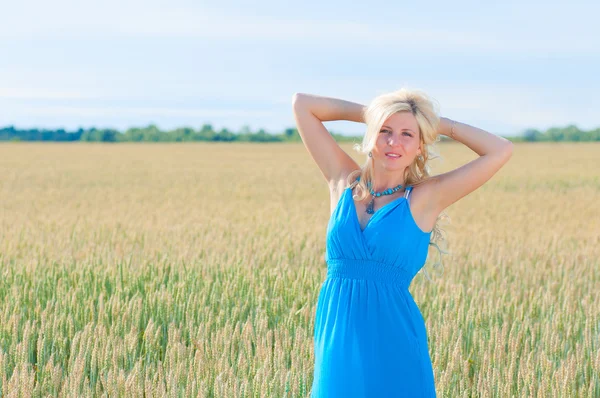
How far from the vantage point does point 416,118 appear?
2486mm

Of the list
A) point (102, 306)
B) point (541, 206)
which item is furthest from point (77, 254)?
point (541, 206)

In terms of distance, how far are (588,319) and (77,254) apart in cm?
416

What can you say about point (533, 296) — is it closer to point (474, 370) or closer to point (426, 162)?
point (474, 370)

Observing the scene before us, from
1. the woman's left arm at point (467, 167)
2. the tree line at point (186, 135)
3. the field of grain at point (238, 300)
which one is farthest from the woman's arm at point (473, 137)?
the tree line at point (186, 135)

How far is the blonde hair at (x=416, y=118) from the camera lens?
8.05ft

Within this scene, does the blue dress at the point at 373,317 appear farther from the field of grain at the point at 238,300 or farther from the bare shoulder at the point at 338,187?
the field of grain at the point at 238,300

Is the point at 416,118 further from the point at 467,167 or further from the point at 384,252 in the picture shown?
the point at 384,252

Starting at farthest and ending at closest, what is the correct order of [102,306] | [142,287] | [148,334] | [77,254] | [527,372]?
1. [77,254]
2. [142,287]
3. [102,306]
4. [148,334]
5. [527,372]

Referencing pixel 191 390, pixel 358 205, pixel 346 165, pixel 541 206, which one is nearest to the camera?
pixel 358 205

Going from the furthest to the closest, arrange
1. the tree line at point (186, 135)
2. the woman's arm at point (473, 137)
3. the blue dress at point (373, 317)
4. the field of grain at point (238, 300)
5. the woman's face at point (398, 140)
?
1. the tree line at point (186, 135)
2. the field of grain at point (238, 300)
3. the woman's arm at point (473, 137)
4. the woman's face at point (398, 140)
5. the blue dress at point (373, 317)

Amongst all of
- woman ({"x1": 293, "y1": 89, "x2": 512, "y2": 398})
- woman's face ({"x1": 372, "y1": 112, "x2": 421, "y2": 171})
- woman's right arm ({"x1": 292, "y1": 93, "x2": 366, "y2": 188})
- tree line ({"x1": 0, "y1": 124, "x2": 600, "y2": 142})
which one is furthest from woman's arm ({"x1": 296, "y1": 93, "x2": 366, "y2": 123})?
tree line ({"x1": 0, "y1": 124, "x2": 600, "y2": 142})

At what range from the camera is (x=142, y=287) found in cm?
521

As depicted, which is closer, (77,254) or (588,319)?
(588,319)

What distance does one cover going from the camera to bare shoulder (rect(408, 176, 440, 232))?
2543 millimetres
